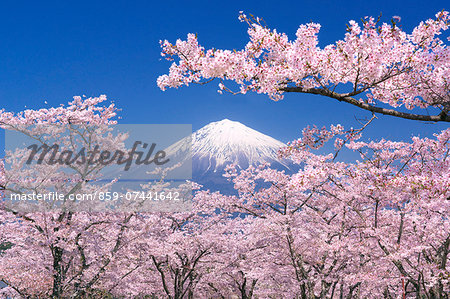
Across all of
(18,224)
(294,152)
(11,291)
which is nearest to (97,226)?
(18,224)

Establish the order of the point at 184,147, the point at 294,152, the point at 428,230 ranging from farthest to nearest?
the point at 184,147
the point at 428,230
the point at 294,152

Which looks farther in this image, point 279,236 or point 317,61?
point 279,236

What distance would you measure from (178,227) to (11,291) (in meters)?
6.69

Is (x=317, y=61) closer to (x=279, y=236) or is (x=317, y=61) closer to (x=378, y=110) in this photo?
(x=378, y=110)

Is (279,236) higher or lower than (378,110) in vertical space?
lower

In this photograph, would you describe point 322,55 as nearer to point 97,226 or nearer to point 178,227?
point 97,226

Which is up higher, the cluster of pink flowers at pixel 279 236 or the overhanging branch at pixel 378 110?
the overhanging branch at pixel 378 110

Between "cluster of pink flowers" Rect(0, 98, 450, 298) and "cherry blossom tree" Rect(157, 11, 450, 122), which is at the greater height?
"cherry blossom tree" Rect(157, 11, 450, 122)

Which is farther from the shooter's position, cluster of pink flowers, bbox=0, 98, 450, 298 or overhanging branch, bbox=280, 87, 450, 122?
cluster of pink flowers, bbox=0, 98, 450, 298

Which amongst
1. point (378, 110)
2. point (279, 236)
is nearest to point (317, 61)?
point (378, 110)

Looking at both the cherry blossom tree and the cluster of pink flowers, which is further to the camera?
the cluster of pink flowers

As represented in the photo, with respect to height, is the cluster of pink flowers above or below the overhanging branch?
below

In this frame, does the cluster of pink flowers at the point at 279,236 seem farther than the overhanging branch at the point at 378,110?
Yes

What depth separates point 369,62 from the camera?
5.27m
